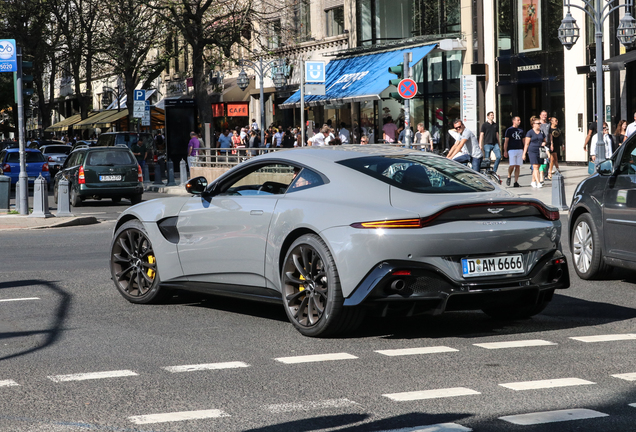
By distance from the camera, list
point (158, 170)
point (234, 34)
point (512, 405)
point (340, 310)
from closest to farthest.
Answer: point (512, 405)
point (340, 310)
point (158, 170)
point (234, 34)

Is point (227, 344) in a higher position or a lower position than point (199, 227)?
lower

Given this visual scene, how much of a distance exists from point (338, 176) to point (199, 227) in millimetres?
1517

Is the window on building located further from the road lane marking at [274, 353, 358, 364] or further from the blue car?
the road lane marking at [274, 353, 358, 364]

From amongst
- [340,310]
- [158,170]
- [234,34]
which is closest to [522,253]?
[340,310]

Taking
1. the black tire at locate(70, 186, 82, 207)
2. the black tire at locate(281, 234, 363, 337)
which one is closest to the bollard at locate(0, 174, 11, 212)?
the black tire at locate(70, 186, 82, 207)

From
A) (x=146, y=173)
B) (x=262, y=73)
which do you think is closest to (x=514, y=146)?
(x=262, y=73)

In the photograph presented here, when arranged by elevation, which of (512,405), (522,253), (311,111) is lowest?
(512,405)

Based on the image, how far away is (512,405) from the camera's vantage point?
16.8 feet

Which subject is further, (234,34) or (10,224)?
(234,34)

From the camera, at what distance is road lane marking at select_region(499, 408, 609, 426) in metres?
4.80

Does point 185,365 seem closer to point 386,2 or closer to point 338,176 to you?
point 338,176

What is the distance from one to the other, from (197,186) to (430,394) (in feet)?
11.8

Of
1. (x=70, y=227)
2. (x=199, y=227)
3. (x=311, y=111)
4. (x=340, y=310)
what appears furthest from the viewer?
(x=311, y=111)

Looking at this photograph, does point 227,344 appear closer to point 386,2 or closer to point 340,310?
point 340,310
